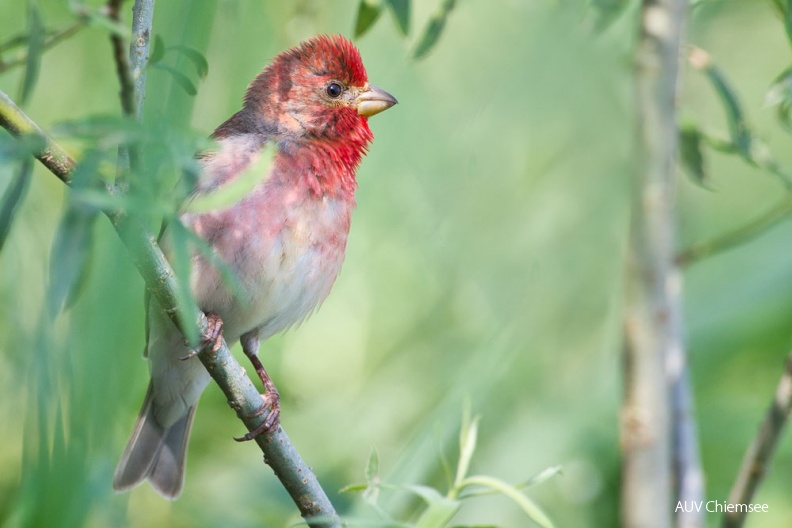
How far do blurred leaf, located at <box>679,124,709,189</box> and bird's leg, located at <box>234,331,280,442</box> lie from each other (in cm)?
149

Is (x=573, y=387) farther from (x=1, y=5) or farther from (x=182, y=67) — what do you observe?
(x=182, y=67)

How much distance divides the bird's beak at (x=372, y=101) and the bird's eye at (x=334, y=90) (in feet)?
0.23

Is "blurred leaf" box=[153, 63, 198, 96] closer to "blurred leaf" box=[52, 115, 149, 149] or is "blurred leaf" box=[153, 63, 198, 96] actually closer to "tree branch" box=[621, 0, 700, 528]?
"blurred leaf" box=[52, 115, 149, 149]

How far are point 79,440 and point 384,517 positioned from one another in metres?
0.81

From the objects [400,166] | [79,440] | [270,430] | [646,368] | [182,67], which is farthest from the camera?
[400,166]

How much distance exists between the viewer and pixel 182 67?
4.94 ft

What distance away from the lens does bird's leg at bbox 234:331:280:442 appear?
2568 mm

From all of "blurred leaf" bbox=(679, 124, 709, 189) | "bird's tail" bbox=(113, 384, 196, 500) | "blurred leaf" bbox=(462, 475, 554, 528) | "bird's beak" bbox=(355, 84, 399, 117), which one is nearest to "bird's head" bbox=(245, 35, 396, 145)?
"bird's beak" bbox=(355, 84, 399, 117)

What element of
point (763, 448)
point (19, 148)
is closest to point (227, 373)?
point (19, 148)

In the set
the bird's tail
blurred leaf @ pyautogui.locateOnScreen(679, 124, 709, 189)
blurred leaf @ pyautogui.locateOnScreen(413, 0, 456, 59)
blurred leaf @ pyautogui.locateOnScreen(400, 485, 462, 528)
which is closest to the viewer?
blurred leaf @ pyautogui.locateOnScreen(400, 485, 462, 528)

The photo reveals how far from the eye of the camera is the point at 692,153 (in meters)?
3.37

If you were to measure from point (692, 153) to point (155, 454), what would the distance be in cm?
214

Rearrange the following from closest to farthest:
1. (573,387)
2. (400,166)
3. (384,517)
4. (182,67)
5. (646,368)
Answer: (182,67)
(384,517)
(646,368)
(400,166)
(573,387)

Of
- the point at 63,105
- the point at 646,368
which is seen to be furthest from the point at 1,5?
the point at 646,368
